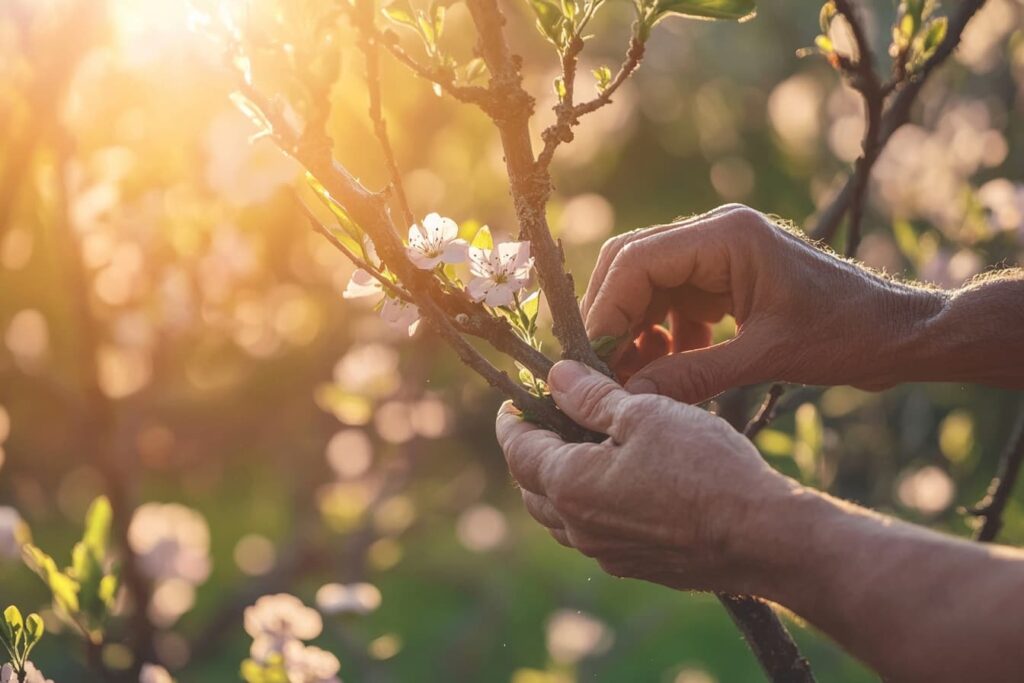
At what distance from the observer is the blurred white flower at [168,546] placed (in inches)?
114

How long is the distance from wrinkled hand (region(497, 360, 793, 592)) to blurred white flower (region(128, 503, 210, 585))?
6.78 feet

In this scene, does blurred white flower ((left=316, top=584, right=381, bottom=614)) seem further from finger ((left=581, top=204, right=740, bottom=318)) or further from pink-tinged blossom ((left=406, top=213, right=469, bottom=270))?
pink-tinged blossom ((left=406, top=213, right=469, bottom=270))

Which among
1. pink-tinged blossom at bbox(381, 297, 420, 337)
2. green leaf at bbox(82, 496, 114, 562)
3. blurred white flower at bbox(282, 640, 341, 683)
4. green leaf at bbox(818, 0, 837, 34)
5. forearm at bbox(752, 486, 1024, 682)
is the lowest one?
blurred white flower at bbox(282, 640, 341, 683)

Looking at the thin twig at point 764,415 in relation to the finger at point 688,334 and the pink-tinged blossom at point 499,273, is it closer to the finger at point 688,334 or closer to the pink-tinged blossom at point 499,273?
the finger at point 688,334

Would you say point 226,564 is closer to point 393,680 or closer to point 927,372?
point 393,680

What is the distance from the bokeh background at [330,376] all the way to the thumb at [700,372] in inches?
16.0

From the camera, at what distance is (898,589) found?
98 centimetres

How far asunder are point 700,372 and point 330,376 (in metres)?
2.92

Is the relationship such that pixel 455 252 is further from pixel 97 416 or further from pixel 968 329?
pixel 97 416

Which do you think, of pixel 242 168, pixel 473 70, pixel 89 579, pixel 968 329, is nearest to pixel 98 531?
pixel 89 579

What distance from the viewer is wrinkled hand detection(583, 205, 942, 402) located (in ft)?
4.65

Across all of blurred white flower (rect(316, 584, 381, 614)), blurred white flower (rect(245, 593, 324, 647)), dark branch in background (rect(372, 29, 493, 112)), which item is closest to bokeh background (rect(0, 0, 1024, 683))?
blurred white flower (rect(316, 584, 381, 614))

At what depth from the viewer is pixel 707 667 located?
415cm

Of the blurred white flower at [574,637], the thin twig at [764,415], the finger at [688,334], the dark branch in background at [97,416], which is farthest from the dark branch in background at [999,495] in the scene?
the blurred white flower at [574,637]
